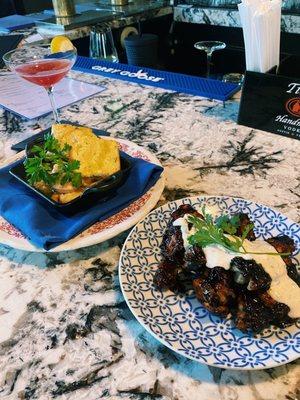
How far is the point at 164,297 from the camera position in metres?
0.53

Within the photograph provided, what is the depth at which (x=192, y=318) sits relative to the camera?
0.50m

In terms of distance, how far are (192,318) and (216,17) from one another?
1830 mm

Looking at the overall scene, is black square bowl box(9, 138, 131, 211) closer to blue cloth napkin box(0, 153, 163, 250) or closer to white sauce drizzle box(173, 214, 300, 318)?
blue cloth napkin box(0, 153, 163, 250)

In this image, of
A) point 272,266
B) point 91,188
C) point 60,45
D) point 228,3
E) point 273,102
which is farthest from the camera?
point 228,3

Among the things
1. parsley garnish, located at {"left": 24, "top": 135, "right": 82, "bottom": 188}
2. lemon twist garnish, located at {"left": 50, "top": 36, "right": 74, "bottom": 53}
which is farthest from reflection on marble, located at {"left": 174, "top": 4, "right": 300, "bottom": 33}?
parsley garnish, located at {"left": 24, "top": 135, "right": 82, "bottom": 188}

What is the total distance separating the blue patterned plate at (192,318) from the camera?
0.44 metres

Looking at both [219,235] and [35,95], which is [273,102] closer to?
[219,235]

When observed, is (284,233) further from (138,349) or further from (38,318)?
(38,318)

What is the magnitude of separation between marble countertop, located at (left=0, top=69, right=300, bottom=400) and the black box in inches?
1.2

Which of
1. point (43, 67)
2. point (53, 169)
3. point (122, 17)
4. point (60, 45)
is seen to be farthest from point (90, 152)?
point (122, 17)

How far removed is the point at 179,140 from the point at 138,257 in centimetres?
48

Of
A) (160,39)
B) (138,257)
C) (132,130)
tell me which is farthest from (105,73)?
(138,257)

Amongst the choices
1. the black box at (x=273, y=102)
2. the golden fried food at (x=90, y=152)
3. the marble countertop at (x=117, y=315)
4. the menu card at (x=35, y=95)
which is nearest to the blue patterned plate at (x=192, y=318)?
the marble countertop at (x=117, y=315)

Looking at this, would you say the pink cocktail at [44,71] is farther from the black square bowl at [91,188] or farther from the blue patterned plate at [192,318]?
the blue patterned plate at [192,318]
